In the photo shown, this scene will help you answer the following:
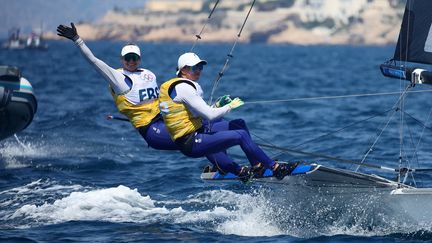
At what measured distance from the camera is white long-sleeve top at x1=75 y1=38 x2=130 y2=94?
10.1m

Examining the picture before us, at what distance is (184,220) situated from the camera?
10.7 meters

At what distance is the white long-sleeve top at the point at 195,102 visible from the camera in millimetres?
9742

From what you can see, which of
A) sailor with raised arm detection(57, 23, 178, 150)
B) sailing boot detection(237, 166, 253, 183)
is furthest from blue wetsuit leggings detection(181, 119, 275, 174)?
sailor with raised arm detection(57, 23, 178, 150)

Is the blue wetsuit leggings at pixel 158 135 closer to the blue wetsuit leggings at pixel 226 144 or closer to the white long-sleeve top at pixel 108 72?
the blue wetsuit leggings at pixel 226 144

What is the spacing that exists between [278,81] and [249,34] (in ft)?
432

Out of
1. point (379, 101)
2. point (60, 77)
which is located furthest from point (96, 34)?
point (379, 101)

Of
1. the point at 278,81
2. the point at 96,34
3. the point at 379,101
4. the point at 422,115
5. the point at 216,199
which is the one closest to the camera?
the point at 216,199

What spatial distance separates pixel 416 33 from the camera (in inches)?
420

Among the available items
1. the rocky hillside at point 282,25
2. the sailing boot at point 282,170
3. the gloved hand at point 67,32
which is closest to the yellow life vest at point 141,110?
the gloved hand at point 67,32

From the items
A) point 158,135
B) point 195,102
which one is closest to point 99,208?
point 158,135

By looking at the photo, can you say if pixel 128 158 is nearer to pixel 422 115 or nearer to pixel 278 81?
pixel 422 115

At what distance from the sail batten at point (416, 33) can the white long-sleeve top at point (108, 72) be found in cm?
297

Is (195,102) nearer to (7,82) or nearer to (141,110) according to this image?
(141,110)

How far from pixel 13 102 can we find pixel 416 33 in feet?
22.9
